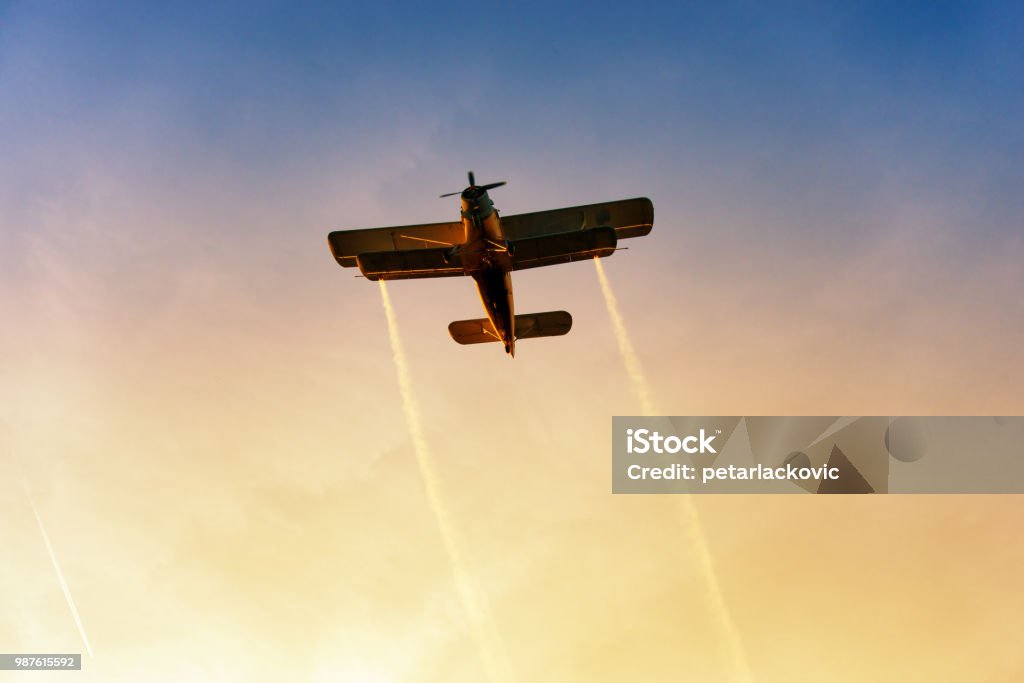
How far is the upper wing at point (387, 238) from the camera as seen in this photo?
121 feet

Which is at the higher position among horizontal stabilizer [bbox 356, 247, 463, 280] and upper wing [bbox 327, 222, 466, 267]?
upper wing [bbox 327, 222, 466, 267]

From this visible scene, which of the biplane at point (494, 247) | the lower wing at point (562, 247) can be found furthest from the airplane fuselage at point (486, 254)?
the lower wing at point (562, 247)

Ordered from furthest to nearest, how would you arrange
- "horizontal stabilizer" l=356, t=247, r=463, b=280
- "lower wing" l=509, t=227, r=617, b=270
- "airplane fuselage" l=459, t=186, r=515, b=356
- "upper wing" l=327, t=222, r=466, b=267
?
"upper wing" l=327, t=222, r=466, b=267 < "horizontal stabilizer" l=356, t=247, r=463, b=280 < "airplane fuselage" l=459, t=186, r=515, b=356 < "lower wing" l=509, t=227, r=617, b=270

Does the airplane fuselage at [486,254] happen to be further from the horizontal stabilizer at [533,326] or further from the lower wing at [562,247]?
the horizontal stabilizer at [533,326]

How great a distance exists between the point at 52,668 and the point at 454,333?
86.7 ft

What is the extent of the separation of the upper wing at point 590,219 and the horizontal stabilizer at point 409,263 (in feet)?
13.9

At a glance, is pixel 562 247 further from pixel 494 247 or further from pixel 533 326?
pixel 533 326

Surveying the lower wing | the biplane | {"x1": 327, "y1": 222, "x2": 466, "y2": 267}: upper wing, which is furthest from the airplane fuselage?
{"x1": 327, "y1": 222, "x2": 466, "y2": 267}: upper wing

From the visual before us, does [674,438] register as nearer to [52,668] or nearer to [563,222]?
[563,222]

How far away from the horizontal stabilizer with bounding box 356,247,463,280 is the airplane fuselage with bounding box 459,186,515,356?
641 millimetres

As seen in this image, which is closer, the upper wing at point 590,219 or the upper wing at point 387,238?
the upper wing at point 590,219

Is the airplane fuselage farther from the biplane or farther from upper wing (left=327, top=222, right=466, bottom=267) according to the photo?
upper wing (left=327, top=222, right=466, bottom=267)

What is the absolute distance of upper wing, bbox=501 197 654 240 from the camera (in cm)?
3544

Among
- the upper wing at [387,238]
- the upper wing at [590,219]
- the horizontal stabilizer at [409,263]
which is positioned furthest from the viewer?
the upper wing at [387,238]
